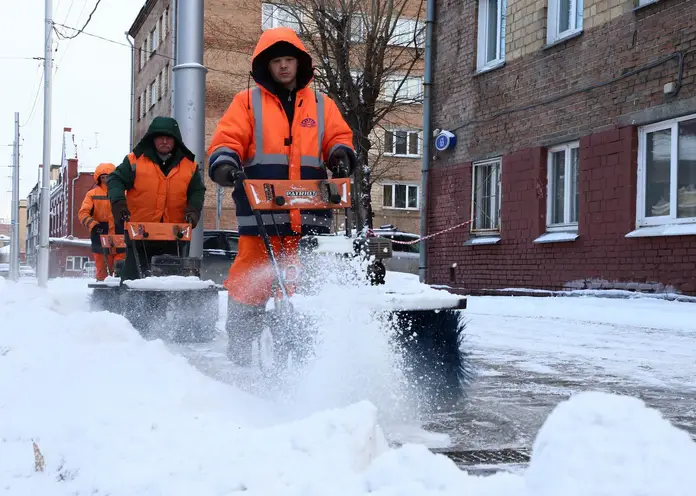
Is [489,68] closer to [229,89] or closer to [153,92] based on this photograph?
[229,89]

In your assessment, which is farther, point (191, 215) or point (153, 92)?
point (153, 92)

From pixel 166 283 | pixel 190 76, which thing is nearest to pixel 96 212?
pixel 190 76

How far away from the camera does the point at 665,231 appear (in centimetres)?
997

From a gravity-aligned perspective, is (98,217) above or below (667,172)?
below

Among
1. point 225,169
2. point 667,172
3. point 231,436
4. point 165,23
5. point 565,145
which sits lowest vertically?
point 231,436

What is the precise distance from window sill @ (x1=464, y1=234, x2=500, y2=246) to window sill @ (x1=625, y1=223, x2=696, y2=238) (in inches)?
123

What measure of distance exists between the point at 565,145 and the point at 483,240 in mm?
2305

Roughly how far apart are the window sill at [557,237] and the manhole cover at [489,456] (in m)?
8.70

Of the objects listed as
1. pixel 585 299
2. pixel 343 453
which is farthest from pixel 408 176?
pixel 343 453

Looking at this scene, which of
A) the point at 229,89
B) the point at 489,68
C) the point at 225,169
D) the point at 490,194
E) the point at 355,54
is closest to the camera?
the point at 225,169

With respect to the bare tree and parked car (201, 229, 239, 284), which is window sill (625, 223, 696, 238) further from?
the bare tree

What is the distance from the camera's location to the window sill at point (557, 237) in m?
11.6

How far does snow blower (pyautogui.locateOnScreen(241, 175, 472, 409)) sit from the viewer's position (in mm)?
3766

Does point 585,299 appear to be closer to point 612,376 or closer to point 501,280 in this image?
point 501,280
